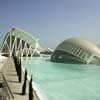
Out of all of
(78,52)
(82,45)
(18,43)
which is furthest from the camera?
(18,43)

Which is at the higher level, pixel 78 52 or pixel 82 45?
pixel 82 45

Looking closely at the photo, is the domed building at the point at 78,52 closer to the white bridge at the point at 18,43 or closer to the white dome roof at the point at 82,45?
the white dome roof at the point at 82,45

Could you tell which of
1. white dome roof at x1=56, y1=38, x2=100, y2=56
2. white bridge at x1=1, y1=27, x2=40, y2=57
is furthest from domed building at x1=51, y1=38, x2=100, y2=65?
white bridge at x1=1, y1=27, x2=40, y2=57

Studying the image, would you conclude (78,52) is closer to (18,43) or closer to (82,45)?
(82,45)

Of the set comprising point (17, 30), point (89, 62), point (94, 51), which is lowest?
point (89, 62)

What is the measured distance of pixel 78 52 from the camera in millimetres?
36938

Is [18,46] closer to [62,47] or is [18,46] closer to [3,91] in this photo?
[62,47]

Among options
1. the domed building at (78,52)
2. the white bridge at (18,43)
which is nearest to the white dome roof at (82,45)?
the domed building at (78,52)

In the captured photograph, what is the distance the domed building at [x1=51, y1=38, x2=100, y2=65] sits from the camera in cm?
3501

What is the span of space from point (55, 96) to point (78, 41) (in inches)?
1217

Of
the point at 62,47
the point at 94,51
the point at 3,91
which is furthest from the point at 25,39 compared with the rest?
the point at 3,91

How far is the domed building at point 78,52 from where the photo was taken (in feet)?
115

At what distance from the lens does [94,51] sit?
35625 mm

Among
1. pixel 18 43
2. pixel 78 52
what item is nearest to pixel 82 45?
pixel 78 52
